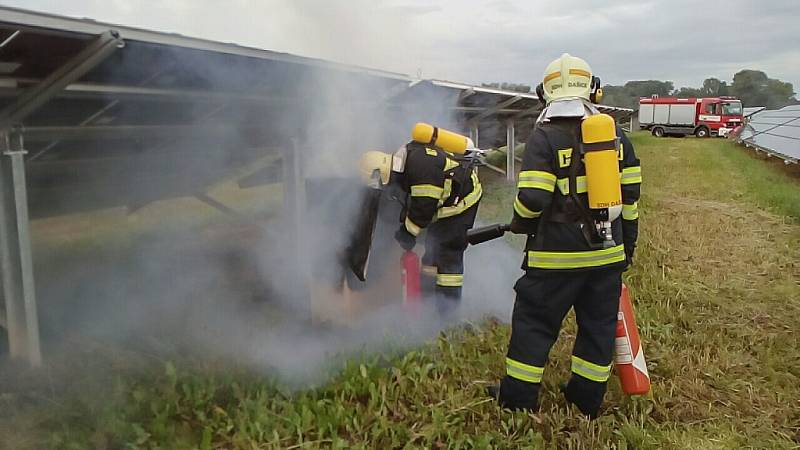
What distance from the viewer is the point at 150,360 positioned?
3516 mm

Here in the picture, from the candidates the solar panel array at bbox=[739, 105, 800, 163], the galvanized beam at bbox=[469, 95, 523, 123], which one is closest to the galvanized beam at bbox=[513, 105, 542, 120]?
the galvanized beam at bbox=[469, 95, 523, 123]

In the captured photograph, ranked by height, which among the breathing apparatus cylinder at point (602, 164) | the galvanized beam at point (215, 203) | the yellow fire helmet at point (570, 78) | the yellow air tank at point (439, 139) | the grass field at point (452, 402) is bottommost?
the grass field at point (452, 402)

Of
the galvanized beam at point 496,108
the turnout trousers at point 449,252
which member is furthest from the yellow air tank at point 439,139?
the galvanized beam at point 496,108

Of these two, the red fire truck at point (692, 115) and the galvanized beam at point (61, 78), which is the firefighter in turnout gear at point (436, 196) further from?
the red fire truck at point (692, 115)

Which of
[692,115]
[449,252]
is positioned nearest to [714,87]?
[692,115]

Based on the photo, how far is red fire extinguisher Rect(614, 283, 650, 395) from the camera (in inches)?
121

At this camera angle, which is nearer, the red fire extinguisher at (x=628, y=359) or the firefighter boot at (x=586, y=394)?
the firefighter boot at (x=586, y=394)

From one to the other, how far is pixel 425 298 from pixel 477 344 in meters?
0.62


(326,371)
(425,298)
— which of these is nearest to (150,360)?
(326,371)

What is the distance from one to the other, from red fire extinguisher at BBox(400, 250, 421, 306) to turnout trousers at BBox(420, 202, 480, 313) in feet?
0.48

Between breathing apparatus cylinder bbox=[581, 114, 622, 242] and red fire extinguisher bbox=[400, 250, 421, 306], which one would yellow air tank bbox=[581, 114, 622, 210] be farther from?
red fire extinguisher bbox=[400, 250, 421, 306]

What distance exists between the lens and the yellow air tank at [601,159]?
262 cm

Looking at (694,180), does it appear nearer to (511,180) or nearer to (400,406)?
(511,180)

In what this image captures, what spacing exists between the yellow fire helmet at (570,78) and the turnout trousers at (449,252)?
1.38 meters
